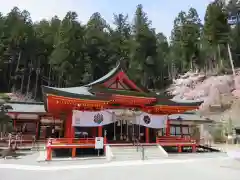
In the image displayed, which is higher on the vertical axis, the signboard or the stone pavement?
the signboard

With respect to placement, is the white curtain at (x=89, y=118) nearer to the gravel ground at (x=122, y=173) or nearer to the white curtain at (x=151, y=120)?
the white curtain at (x=151, y=120)

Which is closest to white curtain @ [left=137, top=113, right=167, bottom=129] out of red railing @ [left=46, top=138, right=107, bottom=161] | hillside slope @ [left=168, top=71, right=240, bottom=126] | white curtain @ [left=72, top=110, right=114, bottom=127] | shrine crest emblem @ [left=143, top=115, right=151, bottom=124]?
shrine crest emblem @ [left=143, top=115, right=151, bottom=124]

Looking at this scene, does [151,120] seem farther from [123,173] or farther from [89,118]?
[123,173]

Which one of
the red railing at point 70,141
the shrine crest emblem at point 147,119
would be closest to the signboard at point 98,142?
the red railing at point 70,141

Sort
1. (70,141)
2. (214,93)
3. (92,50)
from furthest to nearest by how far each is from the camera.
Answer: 1. (92,50)
2. (214,93)
3. (70,141)

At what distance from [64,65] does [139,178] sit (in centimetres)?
3949

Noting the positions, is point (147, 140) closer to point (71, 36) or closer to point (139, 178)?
point (139, 178)

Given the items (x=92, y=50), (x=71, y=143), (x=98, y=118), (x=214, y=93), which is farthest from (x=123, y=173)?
(x=92, y=50)

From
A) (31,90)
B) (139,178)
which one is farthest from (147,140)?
(31,90)

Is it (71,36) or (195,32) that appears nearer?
(71,36)

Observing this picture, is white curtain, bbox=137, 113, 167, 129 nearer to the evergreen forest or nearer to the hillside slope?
the hillside slope

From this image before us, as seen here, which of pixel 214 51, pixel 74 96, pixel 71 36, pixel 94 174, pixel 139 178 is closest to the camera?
pixel 139 178

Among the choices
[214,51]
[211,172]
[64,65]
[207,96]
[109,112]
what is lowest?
[211,172]

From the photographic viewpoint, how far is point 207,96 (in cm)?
3972
